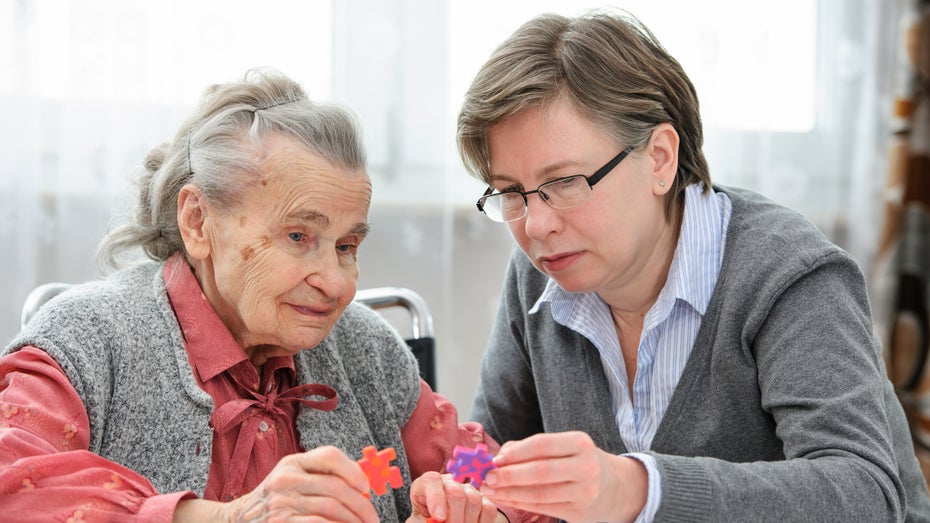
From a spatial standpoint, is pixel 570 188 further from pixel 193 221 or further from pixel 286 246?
pixel 193 221

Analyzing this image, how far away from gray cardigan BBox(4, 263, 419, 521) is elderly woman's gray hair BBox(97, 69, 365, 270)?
83mm

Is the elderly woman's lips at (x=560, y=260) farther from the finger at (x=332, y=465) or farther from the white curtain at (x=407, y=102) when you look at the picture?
the white curtain at (x=407, y=102)

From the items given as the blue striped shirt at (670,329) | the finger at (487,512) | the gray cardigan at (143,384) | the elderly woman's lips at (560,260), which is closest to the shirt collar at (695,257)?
the blue striped shirt at (670,329)

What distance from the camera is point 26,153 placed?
2270 millimetres

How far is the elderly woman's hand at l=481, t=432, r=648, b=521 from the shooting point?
1.13m

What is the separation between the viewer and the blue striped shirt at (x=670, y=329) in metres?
1.60

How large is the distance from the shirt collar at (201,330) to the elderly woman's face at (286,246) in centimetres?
4

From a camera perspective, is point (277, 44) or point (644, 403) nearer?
point (644, 403)

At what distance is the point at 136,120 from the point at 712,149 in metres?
1.66

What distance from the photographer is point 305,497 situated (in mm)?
1105

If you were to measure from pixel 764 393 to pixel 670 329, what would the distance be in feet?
0.70

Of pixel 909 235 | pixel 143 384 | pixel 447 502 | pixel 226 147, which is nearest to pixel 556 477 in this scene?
pixel 447 502

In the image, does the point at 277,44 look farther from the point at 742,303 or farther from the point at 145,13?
the point at 742,303

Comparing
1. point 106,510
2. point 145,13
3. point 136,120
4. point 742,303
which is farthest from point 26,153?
point 742,303
